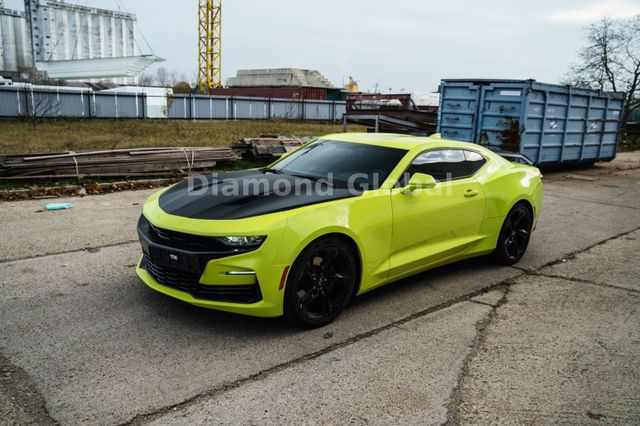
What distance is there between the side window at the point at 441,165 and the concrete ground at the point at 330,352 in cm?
113

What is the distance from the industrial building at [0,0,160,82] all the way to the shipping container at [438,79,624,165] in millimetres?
63960

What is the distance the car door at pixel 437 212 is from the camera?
4.71 metres

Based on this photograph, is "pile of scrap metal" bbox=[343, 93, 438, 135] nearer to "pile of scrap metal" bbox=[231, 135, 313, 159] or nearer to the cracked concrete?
"pile of scrap metal" bbox=[231, 135, 313, 159]

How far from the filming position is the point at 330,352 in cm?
382

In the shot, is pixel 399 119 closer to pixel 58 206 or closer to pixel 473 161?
pixel 58 206

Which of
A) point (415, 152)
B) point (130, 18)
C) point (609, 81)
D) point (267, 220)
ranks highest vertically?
point (130, 18)

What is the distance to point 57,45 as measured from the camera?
80.0 metres

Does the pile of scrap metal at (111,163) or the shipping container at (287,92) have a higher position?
the shipping container at (287,92)

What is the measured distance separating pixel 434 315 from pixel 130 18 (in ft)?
330

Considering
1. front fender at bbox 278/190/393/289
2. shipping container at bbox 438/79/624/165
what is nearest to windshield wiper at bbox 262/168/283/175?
front fender at bbox 278/190/393/289

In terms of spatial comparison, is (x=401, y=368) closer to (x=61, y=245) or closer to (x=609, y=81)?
(x=61, y=245)

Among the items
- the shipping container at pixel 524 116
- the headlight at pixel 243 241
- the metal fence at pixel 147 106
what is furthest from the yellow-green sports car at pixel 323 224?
the metal fence at pixel 147 106

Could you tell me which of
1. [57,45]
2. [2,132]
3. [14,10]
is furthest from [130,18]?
[2,132]

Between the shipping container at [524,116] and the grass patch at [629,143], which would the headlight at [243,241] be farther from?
the grass patch at [629,143]
